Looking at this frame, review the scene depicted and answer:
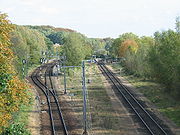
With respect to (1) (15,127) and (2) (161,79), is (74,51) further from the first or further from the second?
(1) (15,127)

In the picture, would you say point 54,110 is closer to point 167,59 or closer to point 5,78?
point 167,59

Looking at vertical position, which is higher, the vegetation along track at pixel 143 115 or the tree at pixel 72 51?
the tree at pixel 72 51

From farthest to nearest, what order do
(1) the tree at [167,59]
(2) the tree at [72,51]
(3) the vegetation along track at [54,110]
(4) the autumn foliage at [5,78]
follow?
1. (2) the tree at [72,51]
2. (1) the tree at [167,59]
3. (3) the vegetation along track at [54,110]
4. (4) the autumn foliage at [5,78]

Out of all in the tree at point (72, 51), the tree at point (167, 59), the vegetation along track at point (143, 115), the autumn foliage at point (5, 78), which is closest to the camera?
the autumn foliage at point (5, 78)

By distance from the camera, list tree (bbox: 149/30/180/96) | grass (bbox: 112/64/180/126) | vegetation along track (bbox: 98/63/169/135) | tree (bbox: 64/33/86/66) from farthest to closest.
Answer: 1. tree (bbox: 64/33/86/66)
2. tree (bbox: 149/30/180/96)
3. grass (bbox: 112/64/180/126)
4. vegetation along track (bbox: 98/63/169/135)

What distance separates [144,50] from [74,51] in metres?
12.3

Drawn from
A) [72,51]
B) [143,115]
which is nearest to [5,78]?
[143,115]

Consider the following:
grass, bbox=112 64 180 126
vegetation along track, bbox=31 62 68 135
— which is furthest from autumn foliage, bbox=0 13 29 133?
grass, bbox=112 64 180 126

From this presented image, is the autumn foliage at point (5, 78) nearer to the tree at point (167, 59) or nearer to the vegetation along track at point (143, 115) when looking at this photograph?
the vegetation along track at point (143, 115)

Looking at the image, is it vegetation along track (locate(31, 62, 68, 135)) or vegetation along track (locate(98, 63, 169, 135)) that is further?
vegetation along track (locate(31, 62, 68, 135))

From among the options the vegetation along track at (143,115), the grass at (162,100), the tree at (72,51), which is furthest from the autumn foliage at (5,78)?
the tree at (72,51)

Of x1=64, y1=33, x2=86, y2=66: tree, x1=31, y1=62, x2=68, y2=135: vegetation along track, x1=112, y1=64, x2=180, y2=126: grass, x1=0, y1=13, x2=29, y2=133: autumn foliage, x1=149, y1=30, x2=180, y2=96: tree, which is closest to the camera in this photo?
x1=0, y1=13, x2=29, y2=133: autumn foliage

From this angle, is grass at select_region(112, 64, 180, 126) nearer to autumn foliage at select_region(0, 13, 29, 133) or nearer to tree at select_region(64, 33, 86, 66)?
tree at select_region(64, 33, 86, 66)

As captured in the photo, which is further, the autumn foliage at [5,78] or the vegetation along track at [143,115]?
the vegetation along track at [143,115]
